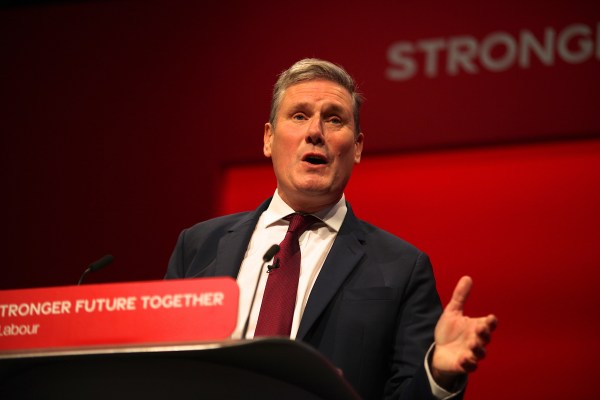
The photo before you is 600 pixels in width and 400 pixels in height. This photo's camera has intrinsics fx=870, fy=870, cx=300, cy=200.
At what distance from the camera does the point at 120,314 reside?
158 cm

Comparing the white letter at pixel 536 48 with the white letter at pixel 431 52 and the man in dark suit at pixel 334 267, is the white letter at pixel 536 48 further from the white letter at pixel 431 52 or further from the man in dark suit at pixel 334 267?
the man in dark suit at pixel 334 267

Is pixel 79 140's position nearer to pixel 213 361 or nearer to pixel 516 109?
pixel 516 109

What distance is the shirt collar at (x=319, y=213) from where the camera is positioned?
251 centimetres

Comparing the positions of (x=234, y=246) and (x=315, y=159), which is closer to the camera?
(x=234, y=246)

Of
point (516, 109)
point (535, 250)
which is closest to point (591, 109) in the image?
point (516, 109)

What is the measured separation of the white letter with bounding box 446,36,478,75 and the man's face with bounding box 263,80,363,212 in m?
1.22

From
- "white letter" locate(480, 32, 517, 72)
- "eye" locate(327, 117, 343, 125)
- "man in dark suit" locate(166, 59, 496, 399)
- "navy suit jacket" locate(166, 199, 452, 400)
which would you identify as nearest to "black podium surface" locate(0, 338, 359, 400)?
"man in dark suit" locate(166, 59, 496, 399)

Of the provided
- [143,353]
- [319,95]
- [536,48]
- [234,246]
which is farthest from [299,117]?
[536,48]

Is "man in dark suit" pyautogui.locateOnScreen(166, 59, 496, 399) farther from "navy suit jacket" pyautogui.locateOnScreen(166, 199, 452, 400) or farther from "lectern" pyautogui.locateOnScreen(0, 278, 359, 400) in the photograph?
"lectern" pyautogui.locateOnScreen(0, 278, 359, 400)

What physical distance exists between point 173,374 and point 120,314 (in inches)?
5.8

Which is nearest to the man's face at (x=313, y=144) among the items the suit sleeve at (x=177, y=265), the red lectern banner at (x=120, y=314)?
the suit sleeve at (x=177, y=265)

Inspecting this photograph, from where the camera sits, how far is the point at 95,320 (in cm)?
159

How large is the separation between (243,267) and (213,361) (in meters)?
0.89

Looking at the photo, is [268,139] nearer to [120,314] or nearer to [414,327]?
[414,327]
